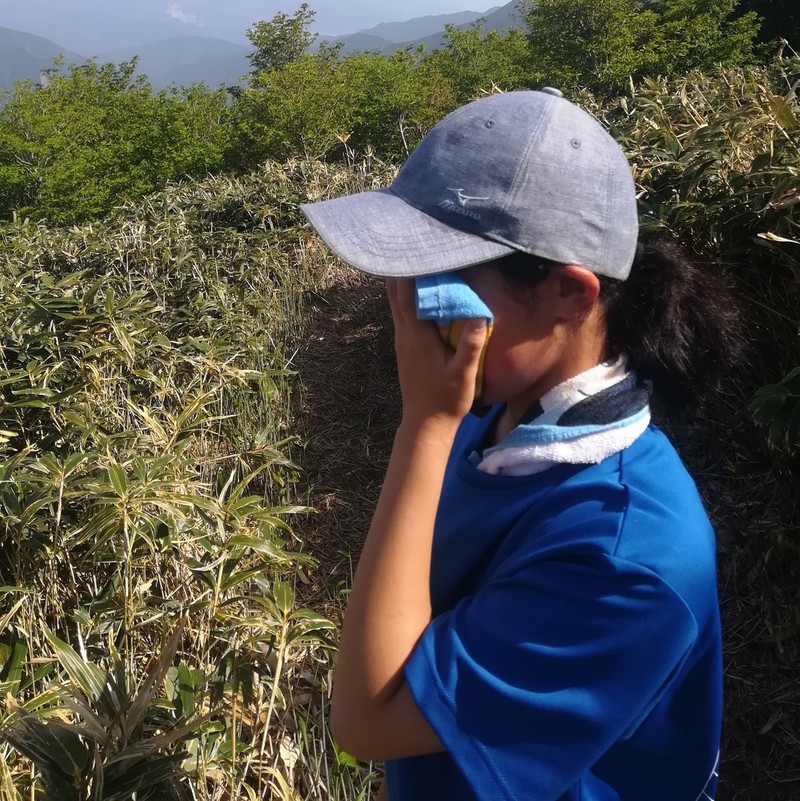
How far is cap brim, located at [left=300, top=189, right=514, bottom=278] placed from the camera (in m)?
0.94

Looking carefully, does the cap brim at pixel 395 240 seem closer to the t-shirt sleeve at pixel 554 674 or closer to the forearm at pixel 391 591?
the forearm at pixel 391 591

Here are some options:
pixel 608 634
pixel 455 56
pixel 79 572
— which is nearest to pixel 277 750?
pixel 79 572

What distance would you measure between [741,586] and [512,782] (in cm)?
200

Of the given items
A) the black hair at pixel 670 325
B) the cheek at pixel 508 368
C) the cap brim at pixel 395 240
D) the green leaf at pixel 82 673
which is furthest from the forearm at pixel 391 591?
the green leaf at pixel 82 673

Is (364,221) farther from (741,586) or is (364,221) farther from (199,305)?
(199,305)

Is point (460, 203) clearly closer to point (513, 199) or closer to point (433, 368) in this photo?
point (513, 199)

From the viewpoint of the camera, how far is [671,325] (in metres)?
1.10

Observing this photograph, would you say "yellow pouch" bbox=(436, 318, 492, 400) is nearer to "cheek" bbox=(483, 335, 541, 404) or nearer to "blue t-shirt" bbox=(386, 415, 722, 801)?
"cheek" bbox=(483, 335, 541, 404)

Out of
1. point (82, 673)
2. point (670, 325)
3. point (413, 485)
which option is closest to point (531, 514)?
point (413, 485)

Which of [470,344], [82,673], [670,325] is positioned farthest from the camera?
[82,673]

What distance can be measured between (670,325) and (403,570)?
0.59 meters

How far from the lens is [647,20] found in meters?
10.8

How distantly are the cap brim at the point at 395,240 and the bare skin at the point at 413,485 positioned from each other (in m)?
0.03

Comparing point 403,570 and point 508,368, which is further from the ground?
point 508,368
